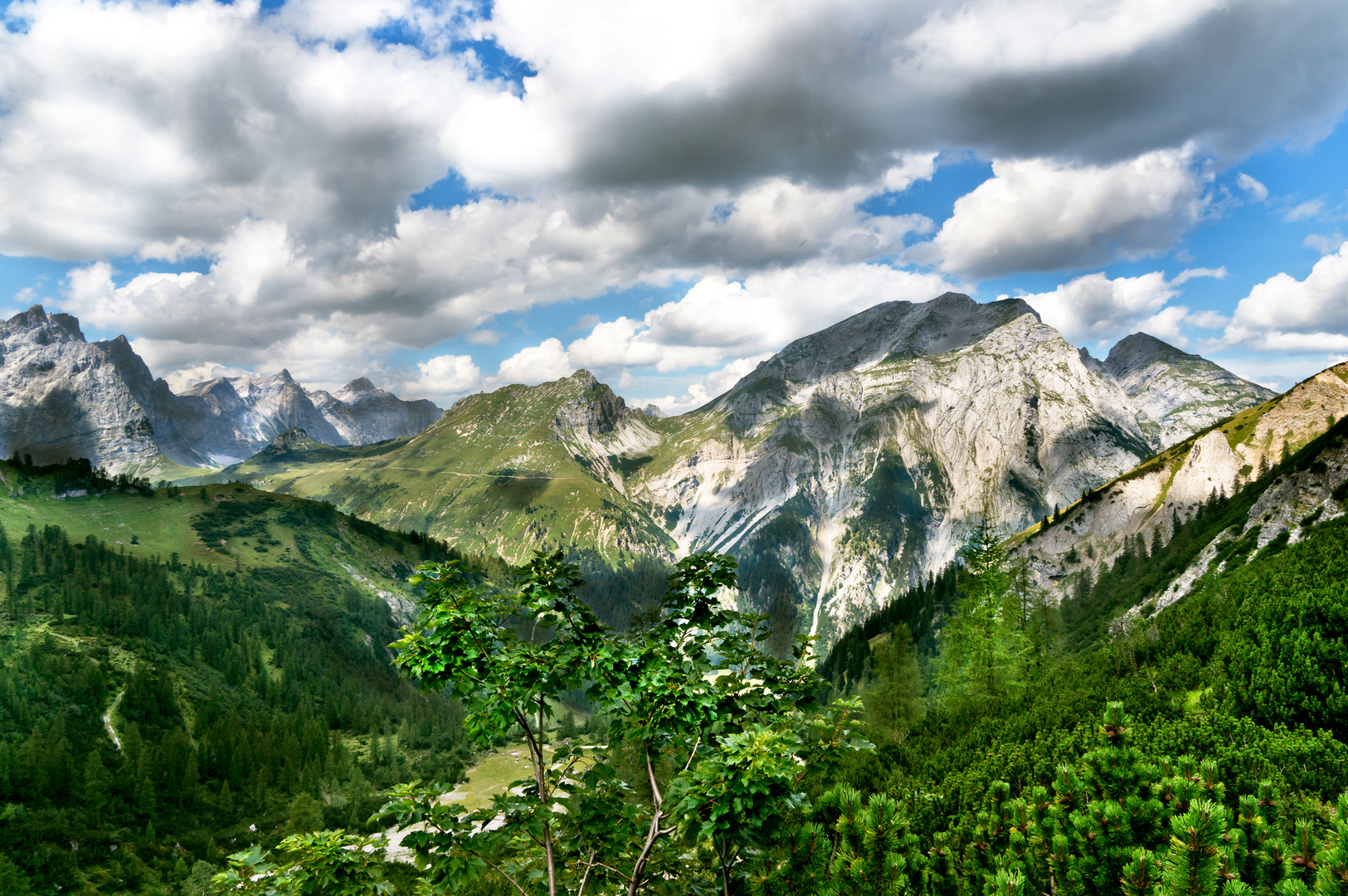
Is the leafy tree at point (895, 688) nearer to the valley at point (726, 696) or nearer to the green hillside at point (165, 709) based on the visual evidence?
the valley at point (726, 696)

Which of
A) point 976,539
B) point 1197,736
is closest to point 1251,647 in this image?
point 1197,736

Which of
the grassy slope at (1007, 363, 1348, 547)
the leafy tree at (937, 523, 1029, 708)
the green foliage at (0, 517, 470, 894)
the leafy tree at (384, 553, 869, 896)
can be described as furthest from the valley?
the grassy slope at (1007, 363, 1348, 547)

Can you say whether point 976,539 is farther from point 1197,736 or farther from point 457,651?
point 457,651

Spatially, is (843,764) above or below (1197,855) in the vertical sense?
below

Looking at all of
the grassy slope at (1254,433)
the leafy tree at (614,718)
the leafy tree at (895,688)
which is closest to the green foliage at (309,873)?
the leafy tree at (614,718)

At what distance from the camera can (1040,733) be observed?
1617cm

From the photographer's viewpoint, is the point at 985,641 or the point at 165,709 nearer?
the point at 985,641

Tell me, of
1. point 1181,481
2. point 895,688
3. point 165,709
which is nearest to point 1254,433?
point 1181,481

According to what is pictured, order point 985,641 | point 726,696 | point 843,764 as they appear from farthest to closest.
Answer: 1. point 985,641
2. point 843,764
3. point 726,696

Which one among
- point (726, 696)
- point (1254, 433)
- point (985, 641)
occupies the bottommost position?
point (985, 641)

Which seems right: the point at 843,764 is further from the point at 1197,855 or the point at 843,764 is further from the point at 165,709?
the point at 165,709

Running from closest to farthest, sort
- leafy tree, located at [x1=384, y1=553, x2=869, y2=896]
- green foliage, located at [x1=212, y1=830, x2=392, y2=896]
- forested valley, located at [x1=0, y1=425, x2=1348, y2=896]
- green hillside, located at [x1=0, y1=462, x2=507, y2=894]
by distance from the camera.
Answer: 1. forested valley, located at [x1=0, y1=425, x2=1348, y2=896]
2. leafy tree, located at [x1=384, y1=553, x2=869, y2=896]
3. green foliage, located at [x1=212, y1=830, x2=392, y2=896]
4. green hillside, located at [x1=0, y1=462, x2=507, y2=894]

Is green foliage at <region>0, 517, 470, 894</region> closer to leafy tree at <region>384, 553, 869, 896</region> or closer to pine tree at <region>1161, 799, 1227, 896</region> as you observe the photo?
leafy tree at <region>384, 553, 869, 896</region>

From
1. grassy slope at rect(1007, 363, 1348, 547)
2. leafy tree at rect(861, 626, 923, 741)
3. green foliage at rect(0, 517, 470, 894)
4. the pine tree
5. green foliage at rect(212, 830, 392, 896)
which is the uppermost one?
grassy slope at rect(1007, 363, 1348, 547)
